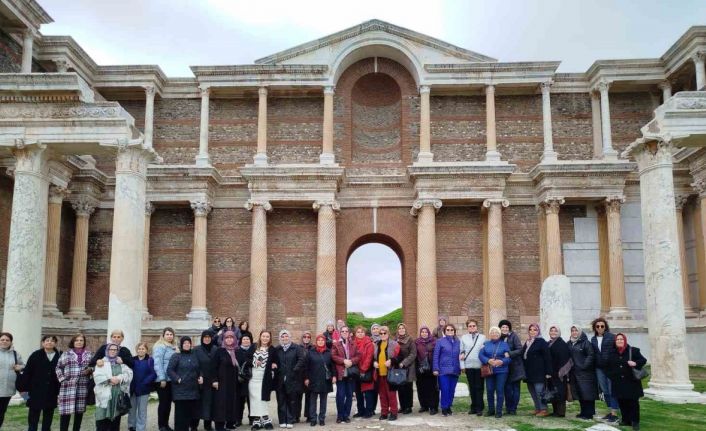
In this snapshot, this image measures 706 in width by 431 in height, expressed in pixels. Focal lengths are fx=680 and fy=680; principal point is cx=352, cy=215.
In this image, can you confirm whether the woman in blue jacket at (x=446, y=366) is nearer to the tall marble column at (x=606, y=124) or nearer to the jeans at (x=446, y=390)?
the jeans at (x=446, y=390)

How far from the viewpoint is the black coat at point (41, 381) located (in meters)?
10.9

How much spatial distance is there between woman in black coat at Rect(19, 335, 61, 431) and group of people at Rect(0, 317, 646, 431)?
0.05 ft

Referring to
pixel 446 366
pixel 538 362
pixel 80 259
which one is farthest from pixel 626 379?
pixel 80 259

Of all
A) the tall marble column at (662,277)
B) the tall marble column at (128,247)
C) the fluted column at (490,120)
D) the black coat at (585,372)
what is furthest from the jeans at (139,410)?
the fluted column at (490,120)

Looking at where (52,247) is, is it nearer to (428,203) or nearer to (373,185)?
(373,185)

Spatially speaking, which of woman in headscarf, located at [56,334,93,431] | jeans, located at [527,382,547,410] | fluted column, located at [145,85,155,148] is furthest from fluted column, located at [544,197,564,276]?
woman in headscarf, located at [56,334,93,431]

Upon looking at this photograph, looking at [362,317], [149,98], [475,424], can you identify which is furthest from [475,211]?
[362,317]

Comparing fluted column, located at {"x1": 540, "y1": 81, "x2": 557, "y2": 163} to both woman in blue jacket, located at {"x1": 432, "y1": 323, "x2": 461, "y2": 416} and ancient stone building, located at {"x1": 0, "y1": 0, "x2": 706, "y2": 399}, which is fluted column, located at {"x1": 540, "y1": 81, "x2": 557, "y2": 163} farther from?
woman in blue jacket, located at {"x1": 432, "y1": 323, "x2": 461, "y2": 416}

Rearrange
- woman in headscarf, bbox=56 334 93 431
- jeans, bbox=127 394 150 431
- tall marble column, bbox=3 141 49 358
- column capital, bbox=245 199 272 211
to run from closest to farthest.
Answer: woman in headscarf, bbox=56 334 93 431
jeans, bbox=127 394 150 431
tall marble column, bbox=3 141 49 358
column capital, bbox=245 199 272 211

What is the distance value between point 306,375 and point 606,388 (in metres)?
5.62

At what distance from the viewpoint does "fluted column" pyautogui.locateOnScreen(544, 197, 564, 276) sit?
82.2ft

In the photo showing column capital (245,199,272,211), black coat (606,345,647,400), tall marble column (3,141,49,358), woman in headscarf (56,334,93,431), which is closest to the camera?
woman in headscarf (56,334,93,431)

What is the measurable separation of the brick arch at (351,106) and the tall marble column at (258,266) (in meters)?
4.19

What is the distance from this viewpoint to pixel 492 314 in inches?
964
